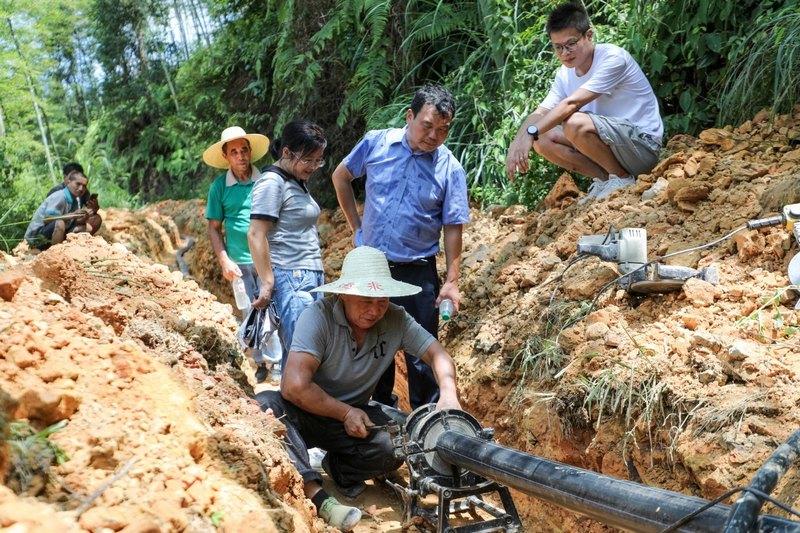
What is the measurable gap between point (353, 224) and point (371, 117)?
3.58 meters

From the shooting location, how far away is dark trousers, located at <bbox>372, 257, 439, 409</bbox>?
488cm

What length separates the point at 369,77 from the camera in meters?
9.02

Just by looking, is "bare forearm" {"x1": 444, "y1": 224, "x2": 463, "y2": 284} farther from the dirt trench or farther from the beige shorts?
the beige shorts

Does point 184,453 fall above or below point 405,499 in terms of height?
above

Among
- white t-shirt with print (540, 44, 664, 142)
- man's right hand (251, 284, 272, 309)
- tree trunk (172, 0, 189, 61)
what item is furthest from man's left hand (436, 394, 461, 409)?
tree trunk (172, 0, 189, 61)

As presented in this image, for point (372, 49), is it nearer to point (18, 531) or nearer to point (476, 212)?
point (476, 212)

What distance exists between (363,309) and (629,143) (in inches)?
99.7

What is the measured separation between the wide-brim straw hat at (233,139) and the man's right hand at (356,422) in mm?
2690

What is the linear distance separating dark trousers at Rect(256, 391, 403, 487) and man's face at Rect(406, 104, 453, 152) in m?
1.56

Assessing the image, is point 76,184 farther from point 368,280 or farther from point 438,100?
point 368,280

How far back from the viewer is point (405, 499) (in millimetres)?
4082

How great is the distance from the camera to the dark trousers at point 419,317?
488 cm

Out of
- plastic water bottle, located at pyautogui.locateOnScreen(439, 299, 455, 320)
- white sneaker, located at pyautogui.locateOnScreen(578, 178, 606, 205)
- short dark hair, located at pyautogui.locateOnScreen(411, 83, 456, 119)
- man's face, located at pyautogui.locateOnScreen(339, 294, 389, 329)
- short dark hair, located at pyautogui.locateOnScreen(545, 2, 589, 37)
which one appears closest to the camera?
man's face, located at pyautogui.locateOnScreen(339, 294, 389, 329)

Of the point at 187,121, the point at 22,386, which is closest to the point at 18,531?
the point at 22,386
